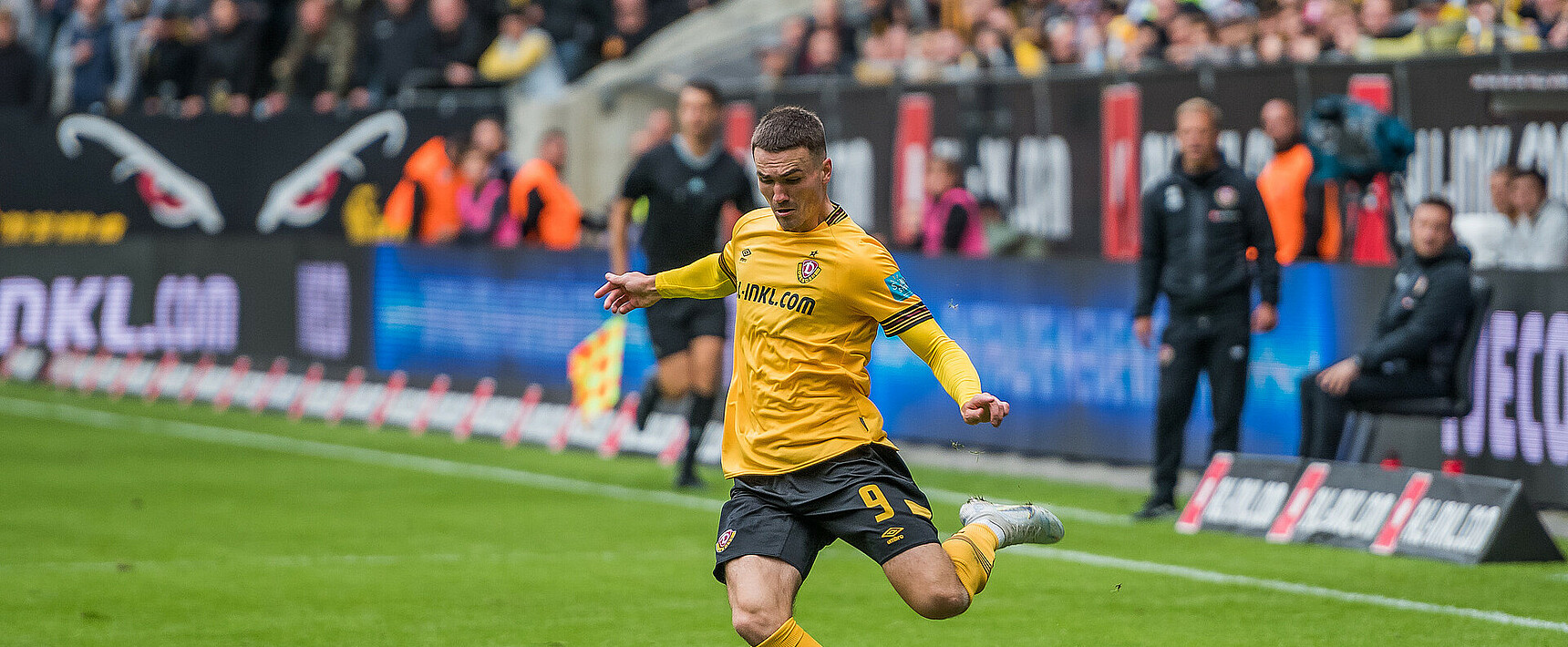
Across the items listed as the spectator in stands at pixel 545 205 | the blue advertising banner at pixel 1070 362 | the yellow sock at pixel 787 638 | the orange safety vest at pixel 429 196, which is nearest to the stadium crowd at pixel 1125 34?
the blue advertising banner at pixel 1070 362

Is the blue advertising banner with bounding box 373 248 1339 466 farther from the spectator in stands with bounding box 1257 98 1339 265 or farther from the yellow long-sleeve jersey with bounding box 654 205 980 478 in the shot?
the yellow long-sleeve jersey with bounding box 654 205 980 478

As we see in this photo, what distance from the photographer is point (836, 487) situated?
6.08 m

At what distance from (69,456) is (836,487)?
9.71m

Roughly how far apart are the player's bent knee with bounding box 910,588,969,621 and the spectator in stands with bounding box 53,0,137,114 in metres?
20.2

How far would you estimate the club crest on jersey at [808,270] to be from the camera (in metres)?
6.18

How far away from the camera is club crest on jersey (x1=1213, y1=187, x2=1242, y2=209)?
1115 cm

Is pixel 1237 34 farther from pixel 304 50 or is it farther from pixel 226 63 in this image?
pixel 226 63

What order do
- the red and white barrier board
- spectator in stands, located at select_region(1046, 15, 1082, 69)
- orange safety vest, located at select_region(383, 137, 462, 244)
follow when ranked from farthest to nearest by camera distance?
orange safety vest, located at select_region(383, 137, 462, 244), spectator in stands, located at select_region(1046, 15, 1082, 69), the red and white barrier board

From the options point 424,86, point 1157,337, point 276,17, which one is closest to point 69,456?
point 1157,337

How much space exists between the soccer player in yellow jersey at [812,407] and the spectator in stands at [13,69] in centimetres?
1876

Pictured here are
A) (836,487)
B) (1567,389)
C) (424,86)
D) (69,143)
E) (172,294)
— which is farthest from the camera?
(424,86)

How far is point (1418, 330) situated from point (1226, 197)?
124 cm

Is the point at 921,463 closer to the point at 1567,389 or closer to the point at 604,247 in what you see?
the point at 604,247

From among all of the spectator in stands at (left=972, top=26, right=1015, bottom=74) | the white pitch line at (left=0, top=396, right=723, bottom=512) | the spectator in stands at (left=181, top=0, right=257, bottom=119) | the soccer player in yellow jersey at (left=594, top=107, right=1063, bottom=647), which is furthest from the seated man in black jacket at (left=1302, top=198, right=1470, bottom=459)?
the spectator in stands at (left=181, top=0, right=257, bottom=119)
